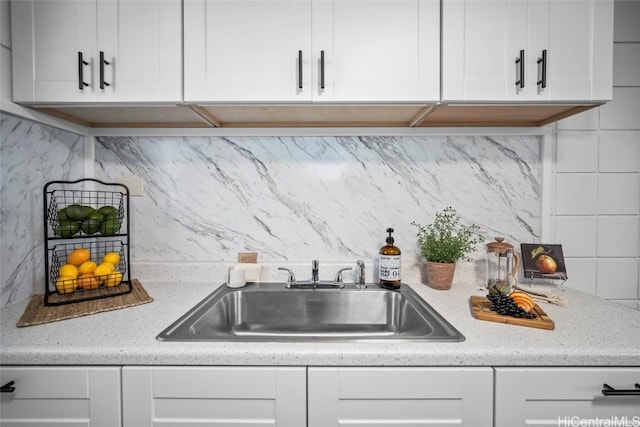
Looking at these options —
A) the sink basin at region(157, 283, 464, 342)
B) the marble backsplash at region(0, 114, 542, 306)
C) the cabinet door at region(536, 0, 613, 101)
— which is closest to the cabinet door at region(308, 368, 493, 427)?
the sink basin at region(157, 283, 464, 342)

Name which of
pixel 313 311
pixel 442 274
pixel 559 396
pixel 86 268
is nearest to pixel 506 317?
pixel 559 396

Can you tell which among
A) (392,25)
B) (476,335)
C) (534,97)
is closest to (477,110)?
(534,97)

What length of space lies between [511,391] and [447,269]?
560 millimetres

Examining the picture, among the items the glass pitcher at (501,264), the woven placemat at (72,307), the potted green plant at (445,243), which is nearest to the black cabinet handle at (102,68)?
the woven placemat at (72,307)

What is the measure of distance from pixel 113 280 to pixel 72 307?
17cm

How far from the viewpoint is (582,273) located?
1.47 meters

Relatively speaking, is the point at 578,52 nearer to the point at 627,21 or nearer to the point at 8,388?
the point at 627,21

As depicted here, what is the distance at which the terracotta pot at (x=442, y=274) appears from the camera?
130 cm

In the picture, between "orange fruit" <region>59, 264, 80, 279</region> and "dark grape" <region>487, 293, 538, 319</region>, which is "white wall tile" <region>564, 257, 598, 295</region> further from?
"orange fruit" <region>59, 264, 80, 279</region>

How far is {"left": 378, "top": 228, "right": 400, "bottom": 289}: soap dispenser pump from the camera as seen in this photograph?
4.31 feet

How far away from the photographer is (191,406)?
80cm

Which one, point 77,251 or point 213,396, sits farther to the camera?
point 77,251

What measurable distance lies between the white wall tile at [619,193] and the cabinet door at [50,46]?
2215 mm

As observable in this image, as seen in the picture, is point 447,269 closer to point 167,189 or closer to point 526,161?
point 526,161
